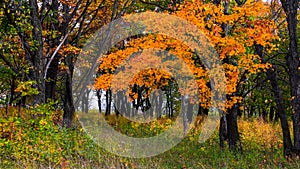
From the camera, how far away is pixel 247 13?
412 inches

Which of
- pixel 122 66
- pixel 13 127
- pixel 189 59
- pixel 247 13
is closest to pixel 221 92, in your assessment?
pixel 189 59

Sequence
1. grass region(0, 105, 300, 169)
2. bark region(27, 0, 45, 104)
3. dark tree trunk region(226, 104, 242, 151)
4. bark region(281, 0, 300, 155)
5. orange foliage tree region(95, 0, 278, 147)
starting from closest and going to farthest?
grass region(0, 105, 300, 169), orange foliage tree region(95, 0, 278, 147), bark region(281, 0, 300, 155), bark region(27, 0, 45, 104), dark tree trunk region(226, 104, 242, 151)

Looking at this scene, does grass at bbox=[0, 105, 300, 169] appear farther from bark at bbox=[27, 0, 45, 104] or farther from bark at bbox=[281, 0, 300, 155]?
bark at bbox=[27, 0, 45, 104]

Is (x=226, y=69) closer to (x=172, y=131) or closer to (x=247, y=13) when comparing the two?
(x=247, y=13)

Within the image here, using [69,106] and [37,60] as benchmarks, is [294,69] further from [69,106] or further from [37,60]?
[69,106]

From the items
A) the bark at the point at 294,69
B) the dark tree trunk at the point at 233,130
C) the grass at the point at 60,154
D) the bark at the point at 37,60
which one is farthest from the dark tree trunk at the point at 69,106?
the bark at the point at 294,69

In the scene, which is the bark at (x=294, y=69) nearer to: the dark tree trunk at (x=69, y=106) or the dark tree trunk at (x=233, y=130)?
the dark tree trunk at (x=233, y=130)

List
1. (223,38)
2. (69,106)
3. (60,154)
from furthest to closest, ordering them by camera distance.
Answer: (69,106), (223,38), (60,154)

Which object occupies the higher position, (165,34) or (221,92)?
(165,34)

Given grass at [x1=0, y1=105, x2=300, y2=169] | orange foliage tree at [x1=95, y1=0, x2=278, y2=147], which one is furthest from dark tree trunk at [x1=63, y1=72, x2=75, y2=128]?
orange foliage tree at [x1=95, y1=0, x2=278, y2=147]

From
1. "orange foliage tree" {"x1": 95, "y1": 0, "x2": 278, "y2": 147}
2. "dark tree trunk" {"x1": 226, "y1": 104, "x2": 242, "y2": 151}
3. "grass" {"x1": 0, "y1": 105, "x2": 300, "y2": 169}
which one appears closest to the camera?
"grass" {"x1": 0, "y1": 105, "x2": 300, "y2": 169}

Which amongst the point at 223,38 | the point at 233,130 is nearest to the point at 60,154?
the point at 223,38

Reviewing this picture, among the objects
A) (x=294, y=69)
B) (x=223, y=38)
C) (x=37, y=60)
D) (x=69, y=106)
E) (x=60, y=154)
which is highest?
(x=223, y=38)

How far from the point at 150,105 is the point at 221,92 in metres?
16.4
